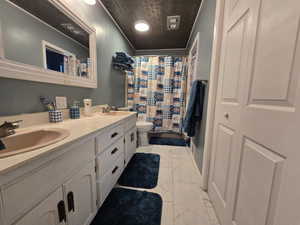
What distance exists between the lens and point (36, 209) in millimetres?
542

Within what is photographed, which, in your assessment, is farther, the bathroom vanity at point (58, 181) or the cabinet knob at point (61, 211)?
the cabinet knob at point (61, 211)

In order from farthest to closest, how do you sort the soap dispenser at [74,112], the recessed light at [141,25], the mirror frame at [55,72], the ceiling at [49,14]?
1. the recessed light at [141,25]
2. the soap dispenser at [74,112]
3. the ceiling at [49,14]
4. the mirror frame at [55,72]

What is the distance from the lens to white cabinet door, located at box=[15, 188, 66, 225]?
1.71ft

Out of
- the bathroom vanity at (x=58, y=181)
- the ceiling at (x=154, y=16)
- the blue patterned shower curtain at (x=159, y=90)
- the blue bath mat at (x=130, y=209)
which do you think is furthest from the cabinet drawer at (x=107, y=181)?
the ceiling at (x=154, y=16)

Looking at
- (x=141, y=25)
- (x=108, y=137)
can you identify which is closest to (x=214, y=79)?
(x=108, y=137)

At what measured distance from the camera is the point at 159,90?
316cm

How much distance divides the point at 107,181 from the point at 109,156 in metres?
0.23

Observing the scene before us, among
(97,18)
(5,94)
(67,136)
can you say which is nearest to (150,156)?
(67,136)

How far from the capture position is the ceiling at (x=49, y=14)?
0.90 meters

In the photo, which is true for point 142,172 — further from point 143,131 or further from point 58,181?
point 58,181

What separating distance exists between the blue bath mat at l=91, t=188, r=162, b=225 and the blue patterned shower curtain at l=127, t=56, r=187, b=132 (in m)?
2.00

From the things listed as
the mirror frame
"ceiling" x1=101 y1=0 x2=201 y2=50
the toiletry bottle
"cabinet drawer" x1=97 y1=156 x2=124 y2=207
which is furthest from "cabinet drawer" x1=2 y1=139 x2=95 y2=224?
"ceiling" x1=101 y1=0 x2=201 y2=50

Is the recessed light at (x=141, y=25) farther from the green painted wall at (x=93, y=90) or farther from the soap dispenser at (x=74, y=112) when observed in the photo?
the soap dispenser at (x=74, y=112)

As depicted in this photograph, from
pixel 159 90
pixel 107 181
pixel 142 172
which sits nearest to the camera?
pixel 107 181
